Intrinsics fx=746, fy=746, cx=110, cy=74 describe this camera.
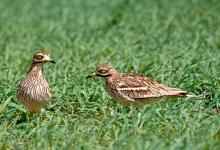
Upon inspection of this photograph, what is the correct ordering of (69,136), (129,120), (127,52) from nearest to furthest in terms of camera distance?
(69,136)
(129,120)
(127,52)

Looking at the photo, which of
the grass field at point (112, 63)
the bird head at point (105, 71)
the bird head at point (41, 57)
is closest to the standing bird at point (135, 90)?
the bird head at point (105, 71)

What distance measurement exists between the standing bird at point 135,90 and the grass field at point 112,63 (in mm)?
143

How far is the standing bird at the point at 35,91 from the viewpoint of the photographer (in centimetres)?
877

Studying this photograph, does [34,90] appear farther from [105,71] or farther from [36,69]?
[105,71]

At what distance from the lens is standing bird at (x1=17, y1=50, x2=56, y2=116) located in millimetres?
8766

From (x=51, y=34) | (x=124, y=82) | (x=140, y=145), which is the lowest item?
(x=140, y=145)

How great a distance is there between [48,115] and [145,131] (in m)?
1.64

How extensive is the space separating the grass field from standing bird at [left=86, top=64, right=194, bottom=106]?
0.14m

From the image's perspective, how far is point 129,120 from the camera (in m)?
7.92

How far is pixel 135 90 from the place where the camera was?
8977 millimetres

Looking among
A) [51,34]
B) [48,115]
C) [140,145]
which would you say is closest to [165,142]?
[140,145]

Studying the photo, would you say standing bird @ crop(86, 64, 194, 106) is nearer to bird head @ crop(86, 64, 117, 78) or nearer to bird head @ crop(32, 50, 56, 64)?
bird head @ crop(86, 64, 117, 78)

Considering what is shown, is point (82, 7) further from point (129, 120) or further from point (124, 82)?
point (129, 120)

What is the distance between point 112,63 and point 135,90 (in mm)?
2965
